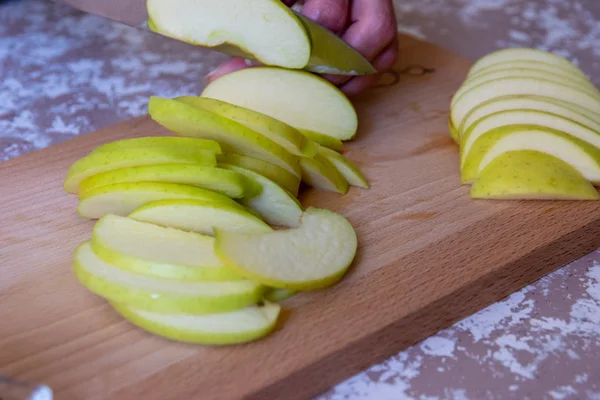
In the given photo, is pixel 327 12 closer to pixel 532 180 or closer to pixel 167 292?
pixel 532 180

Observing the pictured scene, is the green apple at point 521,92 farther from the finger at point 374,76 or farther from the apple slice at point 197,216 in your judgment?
the apple slice at point 197,216

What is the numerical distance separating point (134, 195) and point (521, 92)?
116cm

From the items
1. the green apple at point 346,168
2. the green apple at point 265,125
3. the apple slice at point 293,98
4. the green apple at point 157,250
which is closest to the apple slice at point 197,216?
the green apple at point 157,250

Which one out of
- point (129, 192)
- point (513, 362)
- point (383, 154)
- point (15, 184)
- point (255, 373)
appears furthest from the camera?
point (383, 154)

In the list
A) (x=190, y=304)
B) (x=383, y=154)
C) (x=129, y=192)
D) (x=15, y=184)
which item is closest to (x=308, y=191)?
(x=383, y=154)

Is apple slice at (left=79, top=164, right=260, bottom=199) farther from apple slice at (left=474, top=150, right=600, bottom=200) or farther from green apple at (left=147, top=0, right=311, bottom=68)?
apple slice at (left=474, top=150, right=600, bottom=200)

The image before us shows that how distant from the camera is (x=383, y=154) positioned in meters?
2.05

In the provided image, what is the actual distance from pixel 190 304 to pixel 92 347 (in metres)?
0.22

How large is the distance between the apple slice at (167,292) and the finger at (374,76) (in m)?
1.00

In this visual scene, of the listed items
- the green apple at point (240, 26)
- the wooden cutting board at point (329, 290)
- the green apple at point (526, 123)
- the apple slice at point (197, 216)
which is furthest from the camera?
the green apple at point (240, 26)

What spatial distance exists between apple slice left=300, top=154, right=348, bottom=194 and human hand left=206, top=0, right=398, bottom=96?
40 centimetres

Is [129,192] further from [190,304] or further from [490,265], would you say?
[490,265]

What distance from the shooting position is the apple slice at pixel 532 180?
176cm

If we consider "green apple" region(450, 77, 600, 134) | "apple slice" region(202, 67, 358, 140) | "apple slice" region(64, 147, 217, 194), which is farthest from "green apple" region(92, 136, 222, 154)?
"green apple" region(450, 77, 600, 134)
